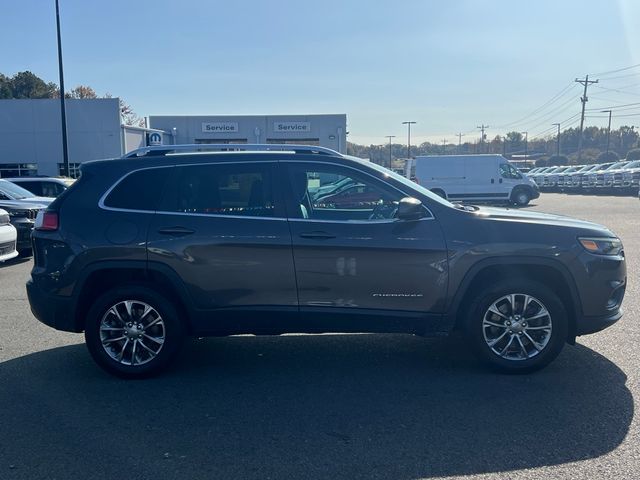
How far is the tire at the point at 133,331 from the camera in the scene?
5031 mm

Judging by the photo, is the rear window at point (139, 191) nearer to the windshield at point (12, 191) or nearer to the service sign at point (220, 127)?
the windshield at point (12, 191)

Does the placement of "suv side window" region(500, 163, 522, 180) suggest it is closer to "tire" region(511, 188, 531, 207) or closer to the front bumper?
"tire" region(511, 188, 531, 207)

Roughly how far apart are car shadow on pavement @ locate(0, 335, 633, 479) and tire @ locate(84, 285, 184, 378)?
0.17 m

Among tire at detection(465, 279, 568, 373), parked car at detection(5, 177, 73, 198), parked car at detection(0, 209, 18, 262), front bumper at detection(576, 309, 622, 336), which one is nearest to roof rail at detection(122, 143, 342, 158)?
tire at detection(465, 279, 568, 373)

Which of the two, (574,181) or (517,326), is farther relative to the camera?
(574,181)

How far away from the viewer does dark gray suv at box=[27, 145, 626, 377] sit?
16.1 ft

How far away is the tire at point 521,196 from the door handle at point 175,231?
22873mm

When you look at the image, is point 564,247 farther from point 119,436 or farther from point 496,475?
point 119,436

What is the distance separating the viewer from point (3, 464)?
364cm

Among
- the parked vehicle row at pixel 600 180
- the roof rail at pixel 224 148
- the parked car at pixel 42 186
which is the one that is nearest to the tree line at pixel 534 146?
the parked vehicle row at pixel 600 180

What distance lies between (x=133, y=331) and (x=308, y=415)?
1.80m

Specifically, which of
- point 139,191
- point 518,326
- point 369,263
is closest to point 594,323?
point 518,326

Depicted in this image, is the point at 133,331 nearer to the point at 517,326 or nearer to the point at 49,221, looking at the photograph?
the point at 49,221

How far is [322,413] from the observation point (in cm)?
435
